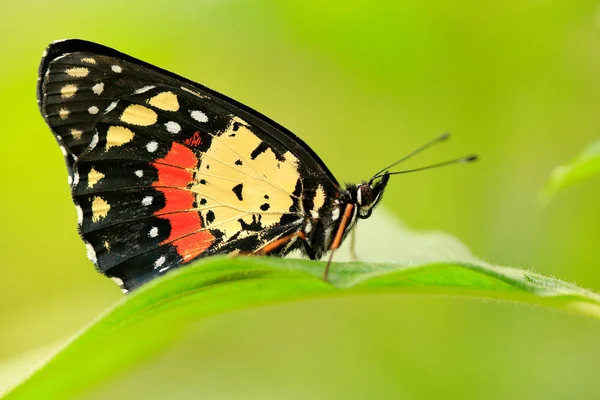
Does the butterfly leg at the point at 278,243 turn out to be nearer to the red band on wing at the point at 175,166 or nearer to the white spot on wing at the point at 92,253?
the red band on wing at the point at 175,166

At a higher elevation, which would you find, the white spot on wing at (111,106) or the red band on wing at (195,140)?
the white spot on wing at (111,106)

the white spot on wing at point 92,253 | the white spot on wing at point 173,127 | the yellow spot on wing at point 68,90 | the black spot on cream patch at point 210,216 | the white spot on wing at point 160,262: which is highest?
the yellow spot on wing at point 68,90

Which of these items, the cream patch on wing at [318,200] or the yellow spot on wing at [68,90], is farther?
the cream patch on wing at [318,200]

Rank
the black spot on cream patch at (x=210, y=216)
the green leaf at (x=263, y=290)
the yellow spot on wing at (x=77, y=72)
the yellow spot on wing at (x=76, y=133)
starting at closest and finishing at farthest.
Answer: the green leaf at (x=263, y=290) < the yellow spot on wing at (x=77, y=72) < the yellow spot on wing at (x=76, y=133) < the black spot on cream patch at (x=210, y=216)

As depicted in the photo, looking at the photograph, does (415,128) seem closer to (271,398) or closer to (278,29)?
(278,29)

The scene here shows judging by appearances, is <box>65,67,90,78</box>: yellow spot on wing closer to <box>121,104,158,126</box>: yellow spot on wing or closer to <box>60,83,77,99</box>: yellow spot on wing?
<box>60,83,77,99</box>: yellow spot on wing

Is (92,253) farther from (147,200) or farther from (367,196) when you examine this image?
(367,196)

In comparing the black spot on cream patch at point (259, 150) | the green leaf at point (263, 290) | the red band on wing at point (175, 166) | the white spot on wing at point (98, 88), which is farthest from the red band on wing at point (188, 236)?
the green leaf at point (263, 290)

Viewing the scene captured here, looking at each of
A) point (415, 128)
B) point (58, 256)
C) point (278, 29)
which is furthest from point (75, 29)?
point (415, 128)
